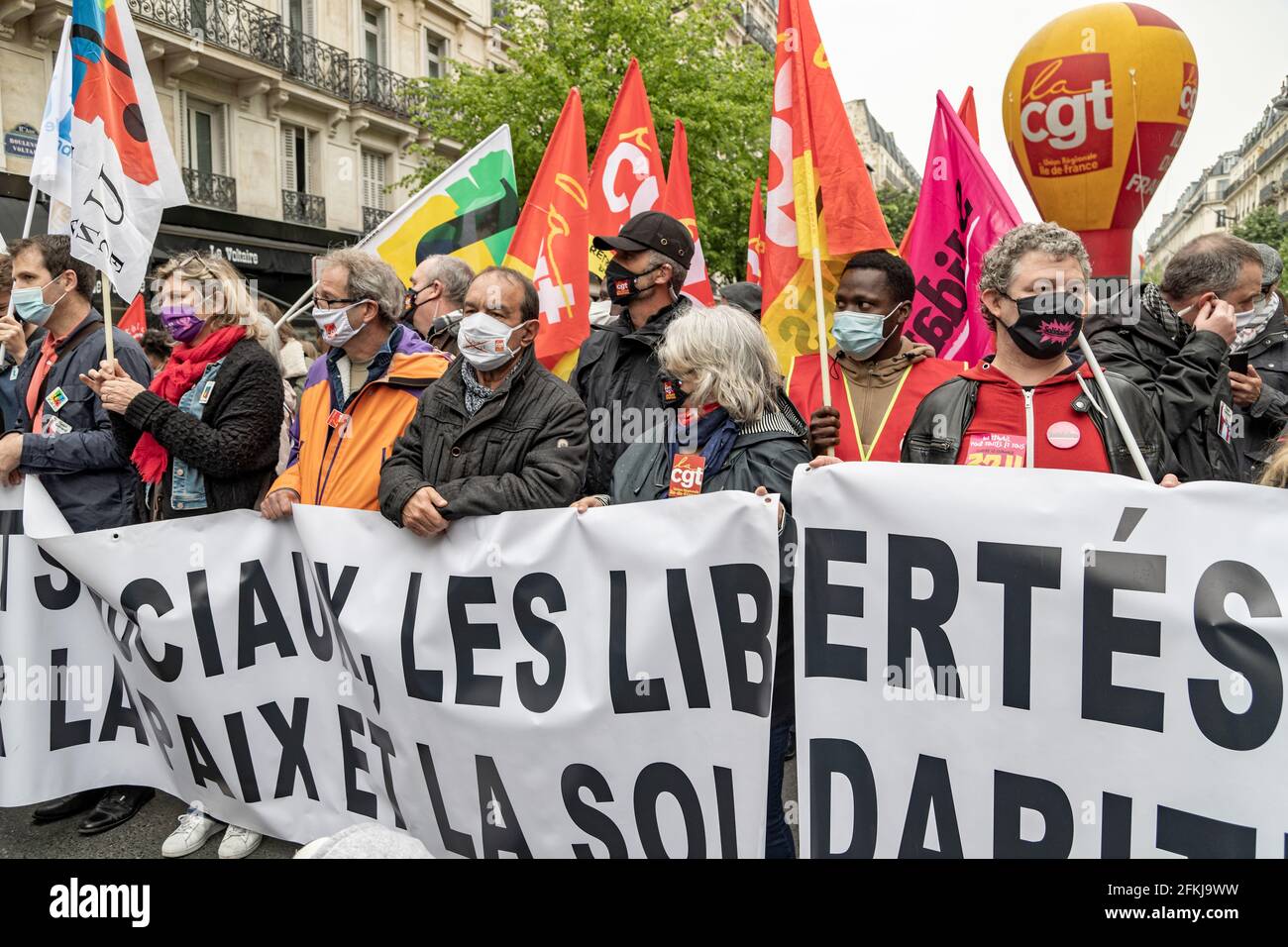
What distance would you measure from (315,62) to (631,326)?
71.0 feet

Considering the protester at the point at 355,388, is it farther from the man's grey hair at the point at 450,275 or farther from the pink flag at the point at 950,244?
the pink flag at the point at 950,244

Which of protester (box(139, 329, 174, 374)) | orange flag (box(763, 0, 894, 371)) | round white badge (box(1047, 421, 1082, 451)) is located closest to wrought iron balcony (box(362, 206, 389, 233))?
protester (box(139, 329, 174, 374))

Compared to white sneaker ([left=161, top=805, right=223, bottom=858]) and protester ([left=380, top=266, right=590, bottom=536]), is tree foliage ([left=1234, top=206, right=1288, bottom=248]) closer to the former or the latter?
protester ([left=380, top=266, right=590, bottom=536])

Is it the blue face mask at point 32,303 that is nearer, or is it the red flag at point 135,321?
the blue face mask at point 32,303

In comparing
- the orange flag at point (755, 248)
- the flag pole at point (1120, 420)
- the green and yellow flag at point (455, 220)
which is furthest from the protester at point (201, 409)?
the orange flag at point (755, 248)

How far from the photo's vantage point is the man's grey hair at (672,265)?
3.79 metres

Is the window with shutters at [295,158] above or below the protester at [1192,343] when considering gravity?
above

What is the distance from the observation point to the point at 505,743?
2.83 meters

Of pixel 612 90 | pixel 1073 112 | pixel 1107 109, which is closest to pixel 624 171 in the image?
pixel 1073 112

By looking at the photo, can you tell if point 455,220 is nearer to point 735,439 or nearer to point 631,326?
point 631,326

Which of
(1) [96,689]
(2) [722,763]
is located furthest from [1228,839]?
(1) [96,689]

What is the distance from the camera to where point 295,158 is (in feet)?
73.7

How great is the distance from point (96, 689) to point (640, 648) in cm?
235

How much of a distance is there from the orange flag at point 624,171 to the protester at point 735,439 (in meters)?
2.56
